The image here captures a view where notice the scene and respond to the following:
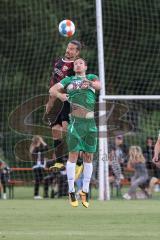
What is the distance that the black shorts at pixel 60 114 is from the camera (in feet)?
48.6

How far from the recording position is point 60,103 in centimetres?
1509

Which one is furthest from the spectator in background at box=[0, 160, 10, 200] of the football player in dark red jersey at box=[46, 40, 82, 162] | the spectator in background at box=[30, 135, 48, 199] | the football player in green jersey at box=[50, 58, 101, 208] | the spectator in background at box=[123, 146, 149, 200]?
the football player in green jersey at box=[50, 58, 101, 208]

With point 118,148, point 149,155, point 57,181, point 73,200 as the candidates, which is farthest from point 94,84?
point 149,155

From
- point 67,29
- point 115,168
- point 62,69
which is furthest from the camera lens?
point 115,168

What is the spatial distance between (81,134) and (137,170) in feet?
29.4

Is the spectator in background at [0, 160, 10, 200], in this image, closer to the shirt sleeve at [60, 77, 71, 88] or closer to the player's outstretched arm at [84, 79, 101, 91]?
the shirt sleeve at [60, 77, 71, 88]

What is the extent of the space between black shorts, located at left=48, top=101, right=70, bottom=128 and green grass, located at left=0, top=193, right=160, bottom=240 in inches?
63.8

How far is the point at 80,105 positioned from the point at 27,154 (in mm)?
8956

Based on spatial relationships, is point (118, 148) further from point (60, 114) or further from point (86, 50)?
point (60, 114)

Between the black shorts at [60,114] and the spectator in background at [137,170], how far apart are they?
7495mm

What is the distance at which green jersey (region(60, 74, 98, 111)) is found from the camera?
1357 cm

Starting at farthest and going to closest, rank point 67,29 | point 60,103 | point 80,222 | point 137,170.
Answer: point 137,170 < point 60,103 < point 67,29 < point 80,222

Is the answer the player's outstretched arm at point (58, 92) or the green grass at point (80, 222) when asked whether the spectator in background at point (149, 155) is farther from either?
the player's outstretched arm at point (58, 92)

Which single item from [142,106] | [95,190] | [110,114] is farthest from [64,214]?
[142,106]
